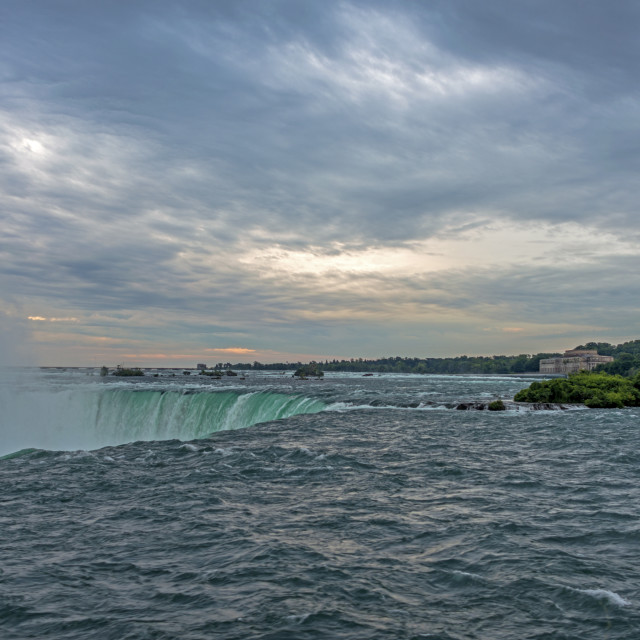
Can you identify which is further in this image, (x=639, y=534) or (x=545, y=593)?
(x=639, y=534)

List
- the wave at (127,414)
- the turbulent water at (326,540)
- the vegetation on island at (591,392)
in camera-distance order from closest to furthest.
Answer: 1. the turbulent water at (326,540)
2. the wave at (127,414)
3. the vegetation on island at (591,392)

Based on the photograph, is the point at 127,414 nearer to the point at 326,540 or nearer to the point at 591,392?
the point at 326,540

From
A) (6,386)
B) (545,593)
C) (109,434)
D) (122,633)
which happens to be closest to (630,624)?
(545,593)

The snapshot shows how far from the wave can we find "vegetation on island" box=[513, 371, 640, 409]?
75.6 feet

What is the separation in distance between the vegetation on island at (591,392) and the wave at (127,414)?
75.6 ft

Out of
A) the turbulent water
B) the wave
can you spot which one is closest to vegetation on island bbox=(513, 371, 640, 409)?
the wave

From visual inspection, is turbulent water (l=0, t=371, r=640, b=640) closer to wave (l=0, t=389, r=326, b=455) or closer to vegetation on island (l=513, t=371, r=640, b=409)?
wave (l=0, t=389, r=326, b=455)

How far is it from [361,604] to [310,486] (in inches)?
366

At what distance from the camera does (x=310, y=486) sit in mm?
18734

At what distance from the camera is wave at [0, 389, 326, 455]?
44.2m

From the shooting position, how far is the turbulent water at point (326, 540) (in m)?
9.08

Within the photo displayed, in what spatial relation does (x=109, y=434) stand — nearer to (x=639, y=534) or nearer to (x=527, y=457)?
(x=527, y=457)

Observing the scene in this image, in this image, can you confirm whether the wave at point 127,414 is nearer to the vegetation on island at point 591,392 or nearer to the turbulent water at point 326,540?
the turbulent water at point 326,540

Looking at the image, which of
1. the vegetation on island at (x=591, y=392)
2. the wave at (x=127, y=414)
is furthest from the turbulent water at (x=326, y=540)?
the vegetation on island at (x=591, y=392)
